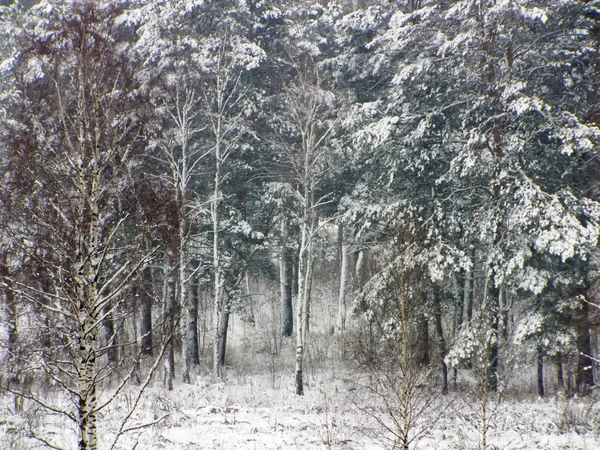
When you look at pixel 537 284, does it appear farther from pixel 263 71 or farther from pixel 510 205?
pixel 263 71

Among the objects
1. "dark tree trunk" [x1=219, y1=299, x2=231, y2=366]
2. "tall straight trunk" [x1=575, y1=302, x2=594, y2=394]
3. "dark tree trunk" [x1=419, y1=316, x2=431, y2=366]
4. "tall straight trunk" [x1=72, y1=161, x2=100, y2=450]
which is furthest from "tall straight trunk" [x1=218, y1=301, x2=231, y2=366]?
"tall straight trunk" [x1=575, y1=302, x2=594, y2=394]

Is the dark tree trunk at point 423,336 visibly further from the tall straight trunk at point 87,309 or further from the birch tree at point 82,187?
the tall straight trunk at point 87,309

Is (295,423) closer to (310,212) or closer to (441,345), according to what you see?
(441,345)

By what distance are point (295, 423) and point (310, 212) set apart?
6.94m

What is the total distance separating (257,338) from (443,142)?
14.4 m

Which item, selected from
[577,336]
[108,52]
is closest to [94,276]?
[108,52]

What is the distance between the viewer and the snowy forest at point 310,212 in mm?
6473

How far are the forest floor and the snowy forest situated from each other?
0.29 ft

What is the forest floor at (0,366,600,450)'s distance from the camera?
28.1 feet

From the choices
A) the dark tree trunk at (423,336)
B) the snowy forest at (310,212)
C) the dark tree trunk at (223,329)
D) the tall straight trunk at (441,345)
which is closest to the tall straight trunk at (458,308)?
the snowy forest at (310,212)

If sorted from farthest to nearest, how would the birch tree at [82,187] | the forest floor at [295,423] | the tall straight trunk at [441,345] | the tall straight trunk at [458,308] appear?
the tall straight trunk at [458,308] < the tall straight trunk at [441,345] < the forest floor at [295,423] < the birch tree at [82,187]

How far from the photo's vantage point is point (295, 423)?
9.98 metres

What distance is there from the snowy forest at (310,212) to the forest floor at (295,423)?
87 mm

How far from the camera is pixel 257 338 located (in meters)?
22.0
